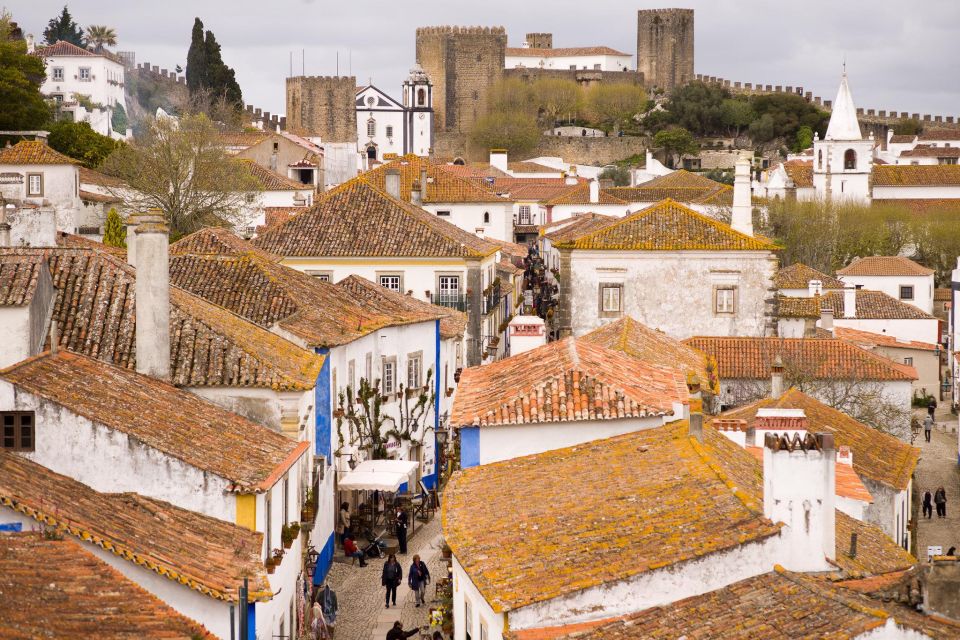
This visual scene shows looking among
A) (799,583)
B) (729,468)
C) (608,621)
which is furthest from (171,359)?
(799,583)

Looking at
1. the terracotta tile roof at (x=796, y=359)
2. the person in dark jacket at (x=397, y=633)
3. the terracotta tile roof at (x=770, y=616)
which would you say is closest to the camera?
the terracotta tile roof at (x=770, y=616)

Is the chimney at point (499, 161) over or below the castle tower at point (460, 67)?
below

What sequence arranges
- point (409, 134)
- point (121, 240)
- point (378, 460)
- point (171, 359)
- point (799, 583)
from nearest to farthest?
point (799, 583), point (171, 359), point (378, 460), point (121, 240), point (409, 134)

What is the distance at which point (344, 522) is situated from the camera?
1051 inches

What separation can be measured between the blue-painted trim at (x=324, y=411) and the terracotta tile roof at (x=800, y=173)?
261 feet

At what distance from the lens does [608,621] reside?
12.7 metres

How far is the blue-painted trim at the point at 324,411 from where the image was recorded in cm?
2334

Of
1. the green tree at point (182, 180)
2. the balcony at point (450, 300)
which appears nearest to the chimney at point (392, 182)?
the green tree at point (182, 180)

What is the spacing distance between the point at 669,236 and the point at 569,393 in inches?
801

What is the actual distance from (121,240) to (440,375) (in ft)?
49.9

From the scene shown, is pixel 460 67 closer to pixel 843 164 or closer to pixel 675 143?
pixel 675 143

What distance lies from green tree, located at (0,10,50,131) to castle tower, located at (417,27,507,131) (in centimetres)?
7622

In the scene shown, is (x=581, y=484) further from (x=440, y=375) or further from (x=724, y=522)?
(x=440, y=375)

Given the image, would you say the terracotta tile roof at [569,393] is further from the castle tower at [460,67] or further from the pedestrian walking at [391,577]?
the castle tower at [460,67]
